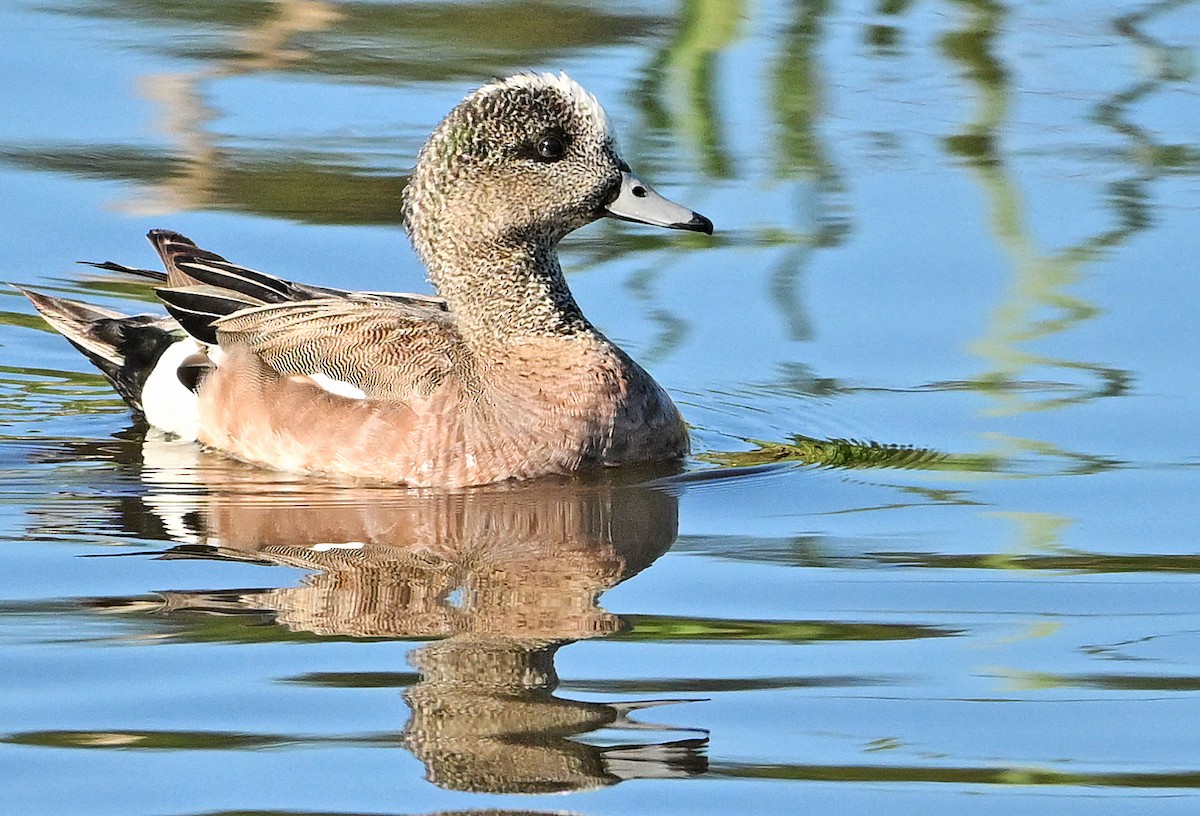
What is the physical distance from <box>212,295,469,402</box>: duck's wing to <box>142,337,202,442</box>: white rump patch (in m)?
0.26

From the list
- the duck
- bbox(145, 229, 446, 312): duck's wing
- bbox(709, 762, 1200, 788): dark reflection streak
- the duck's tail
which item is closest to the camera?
bbox(709, 762, 1200, 788): dark reflection streak

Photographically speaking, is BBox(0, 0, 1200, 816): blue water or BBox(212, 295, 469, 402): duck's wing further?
BBox(212, 295, 469, 402): duck's wing

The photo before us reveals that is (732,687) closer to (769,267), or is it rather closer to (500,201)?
(500,201)

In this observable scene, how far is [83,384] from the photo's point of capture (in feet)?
26.3

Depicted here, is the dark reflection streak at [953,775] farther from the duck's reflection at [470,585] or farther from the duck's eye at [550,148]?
the duck's eye at [550,148]

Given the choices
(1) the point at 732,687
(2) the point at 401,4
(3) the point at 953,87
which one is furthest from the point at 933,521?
(2) the point at 401,4

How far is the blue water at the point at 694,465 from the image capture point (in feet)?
14.0

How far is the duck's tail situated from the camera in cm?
742

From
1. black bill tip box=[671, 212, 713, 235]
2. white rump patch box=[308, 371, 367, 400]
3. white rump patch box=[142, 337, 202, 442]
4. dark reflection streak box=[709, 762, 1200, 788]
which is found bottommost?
white rump patch box=[142, 337, 202, 442]

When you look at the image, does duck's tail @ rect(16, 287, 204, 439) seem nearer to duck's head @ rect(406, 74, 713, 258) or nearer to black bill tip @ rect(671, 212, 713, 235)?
duck's head @ rect(406, 74, 713, 258)

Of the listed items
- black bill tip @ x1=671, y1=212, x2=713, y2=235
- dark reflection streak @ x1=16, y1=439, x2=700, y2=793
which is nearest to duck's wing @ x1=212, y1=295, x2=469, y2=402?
dark reflection streak @ x1=16, y1=439, x2=700, y2=793

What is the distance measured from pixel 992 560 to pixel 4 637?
2.34m

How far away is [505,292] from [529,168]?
1.30ft

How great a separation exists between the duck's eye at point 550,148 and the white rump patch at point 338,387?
893mm
